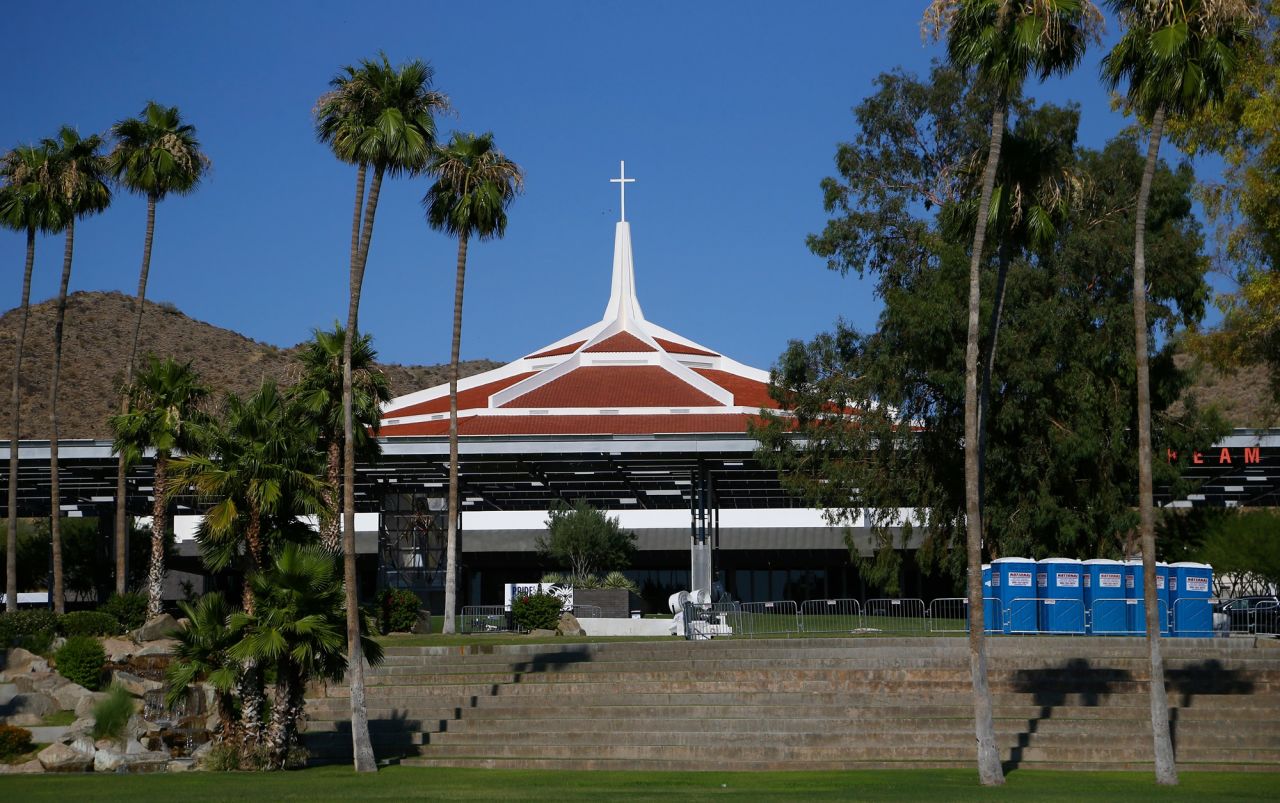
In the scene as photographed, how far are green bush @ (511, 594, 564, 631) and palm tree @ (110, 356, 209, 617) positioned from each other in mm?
8007

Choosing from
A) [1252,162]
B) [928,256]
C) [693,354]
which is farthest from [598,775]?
[693,354]

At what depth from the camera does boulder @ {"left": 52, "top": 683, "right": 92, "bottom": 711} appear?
986 inches

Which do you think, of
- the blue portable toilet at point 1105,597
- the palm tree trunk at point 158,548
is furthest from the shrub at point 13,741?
the blue portable toilet at point 1105,597

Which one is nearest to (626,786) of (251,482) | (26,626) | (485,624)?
(251,482)

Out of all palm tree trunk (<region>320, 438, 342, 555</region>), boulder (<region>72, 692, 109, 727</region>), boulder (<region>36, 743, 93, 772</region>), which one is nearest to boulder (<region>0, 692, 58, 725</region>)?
boulder (<region>72, 692, 109, 727</region>)

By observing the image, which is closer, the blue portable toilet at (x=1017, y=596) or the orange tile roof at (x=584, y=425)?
the blue portable toilet at (x=1017, y=596)

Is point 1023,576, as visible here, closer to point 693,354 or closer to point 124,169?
point 124,169

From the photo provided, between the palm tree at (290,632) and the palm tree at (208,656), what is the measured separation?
0.37 metres

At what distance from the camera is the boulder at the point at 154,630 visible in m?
29.3

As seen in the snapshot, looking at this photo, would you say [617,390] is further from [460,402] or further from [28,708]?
[28,708]

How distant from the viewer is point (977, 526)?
18.1m

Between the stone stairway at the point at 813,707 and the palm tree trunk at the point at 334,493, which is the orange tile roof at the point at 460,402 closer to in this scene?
the palm tree trunk at the point at 334,493

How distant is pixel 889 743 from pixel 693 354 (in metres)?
42.0

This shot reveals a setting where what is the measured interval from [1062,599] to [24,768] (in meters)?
18.1
